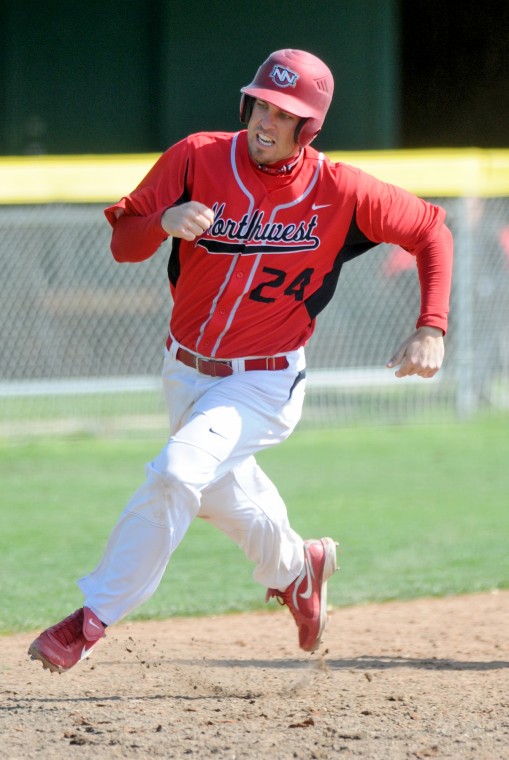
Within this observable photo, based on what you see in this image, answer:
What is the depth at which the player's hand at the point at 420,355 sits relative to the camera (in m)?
3.89

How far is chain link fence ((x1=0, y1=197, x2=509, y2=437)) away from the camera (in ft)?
34.9

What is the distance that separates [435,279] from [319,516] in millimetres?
3645

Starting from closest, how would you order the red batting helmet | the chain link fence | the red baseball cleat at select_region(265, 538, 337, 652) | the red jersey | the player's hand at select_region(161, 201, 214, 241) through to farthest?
the player's hand at select_region(161, 201, 214, 241) → the red batting helmet → the red jersey → the red baseball cleat at select_region(265, 538, 337, 652) → the chain link fence

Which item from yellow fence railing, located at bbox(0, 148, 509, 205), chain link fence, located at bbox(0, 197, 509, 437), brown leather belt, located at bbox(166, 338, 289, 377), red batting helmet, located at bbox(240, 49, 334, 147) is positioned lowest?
chain link fence, located at bbox(0, 197, 509, 437)

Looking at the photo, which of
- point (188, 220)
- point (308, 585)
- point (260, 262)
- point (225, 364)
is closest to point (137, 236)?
point (188, 220)

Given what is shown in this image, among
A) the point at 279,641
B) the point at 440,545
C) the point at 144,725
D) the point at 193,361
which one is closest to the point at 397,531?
the point at 440,545

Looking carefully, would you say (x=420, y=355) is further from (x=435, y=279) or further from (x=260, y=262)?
(x=260, y=262)

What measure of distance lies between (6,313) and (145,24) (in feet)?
21.8

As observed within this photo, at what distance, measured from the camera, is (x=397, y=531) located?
23.8 feet

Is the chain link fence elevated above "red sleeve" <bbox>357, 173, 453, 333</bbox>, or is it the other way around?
"red sleeve" <bbox>357, 173, 453, 333</bbox>

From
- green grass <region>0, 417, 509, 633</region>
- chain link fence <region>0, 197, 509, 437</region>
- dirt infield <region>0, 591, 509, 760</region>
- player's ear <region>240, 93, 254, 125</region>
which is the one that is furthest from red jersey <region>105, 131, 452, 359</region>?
chain link fence <region>0, 197, 509, 437</region>

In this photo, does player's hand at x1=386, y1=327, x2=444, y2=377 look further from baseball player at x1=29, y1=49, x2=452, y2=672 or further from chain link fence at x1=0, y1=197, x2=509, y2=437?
chain link fence at x1=0, y1=197, x2=509, y2=437

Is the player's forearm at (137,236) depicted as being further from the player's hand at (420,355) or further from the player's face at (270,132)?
the player's hand at (420,355)

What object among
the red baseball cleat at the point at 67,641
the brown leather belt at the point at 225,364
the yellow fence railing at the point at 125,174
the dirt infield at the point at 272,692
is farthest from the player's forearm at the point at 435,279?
the yellow fence railing at the point at 125,174
